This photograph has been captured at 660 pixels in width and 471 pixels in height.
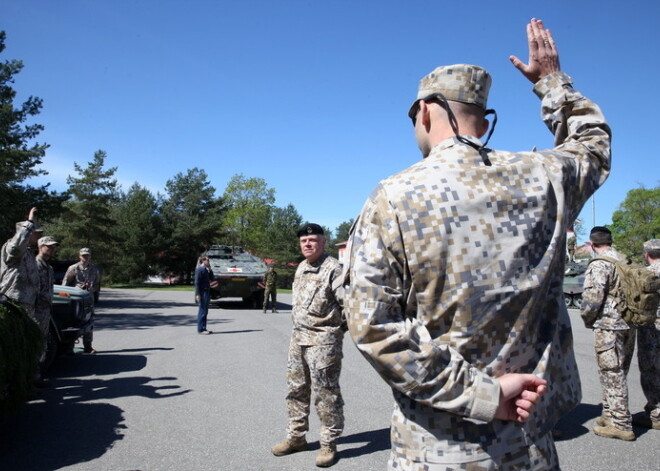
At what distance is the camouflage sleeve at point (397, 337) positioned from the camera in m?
1.30

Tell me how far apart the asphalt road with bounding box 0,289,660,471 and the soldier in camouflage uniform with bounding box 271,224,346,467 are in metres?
0.21

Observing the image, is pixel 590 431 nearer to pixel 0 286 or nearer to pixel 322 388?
pixel 322 388

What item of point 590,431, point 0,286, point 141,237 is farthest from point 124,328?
point 141,237

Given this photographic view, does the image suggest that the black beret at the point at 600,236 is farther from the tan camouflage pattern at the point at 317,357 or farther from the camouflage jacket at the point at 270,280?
the camouflage jacket at the point at 270,280

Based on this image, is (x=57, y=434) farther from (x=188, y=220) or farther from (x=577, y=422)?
(x=188, y=220)

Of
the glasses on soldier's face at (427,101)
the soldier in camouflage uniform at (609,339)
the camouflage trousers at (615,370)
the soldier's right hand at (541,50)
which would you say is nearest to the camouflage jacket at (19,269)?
the glasses on soldier's face at (427,101)

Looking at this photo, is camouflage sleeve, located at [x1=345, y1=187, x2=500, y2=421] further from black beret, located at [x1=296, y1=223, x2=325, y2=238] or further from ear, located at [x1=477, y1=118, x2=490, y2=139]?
black beret, located at [x1=296, y1=223, x2=325, y2=238]

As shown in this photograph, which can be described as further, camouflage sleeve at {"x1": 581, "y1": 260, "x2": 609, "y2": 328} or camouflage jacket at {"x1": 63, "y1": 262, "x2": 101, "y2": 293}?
camouflage jacket at {"x1": 63, "y1": 262, "x2": 101, "y2": 293}

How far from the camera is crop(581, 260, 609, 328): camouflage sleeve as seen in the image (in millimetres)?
4773

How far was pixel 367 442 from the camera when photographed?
454cm

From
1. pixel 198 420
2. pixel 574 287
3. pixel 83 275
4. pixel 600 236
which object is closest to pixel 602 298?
pixel 600 236

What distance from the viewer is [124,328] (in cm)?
1245

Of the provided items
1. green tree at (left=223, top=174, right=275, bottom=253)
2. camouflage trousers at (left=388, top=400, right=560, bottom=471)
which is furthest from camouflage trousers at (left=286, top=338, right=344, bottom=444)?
green tree at (left=223, top=174, right=275, bottom=253)

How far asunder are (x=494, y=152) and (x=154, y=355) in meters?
8.37
